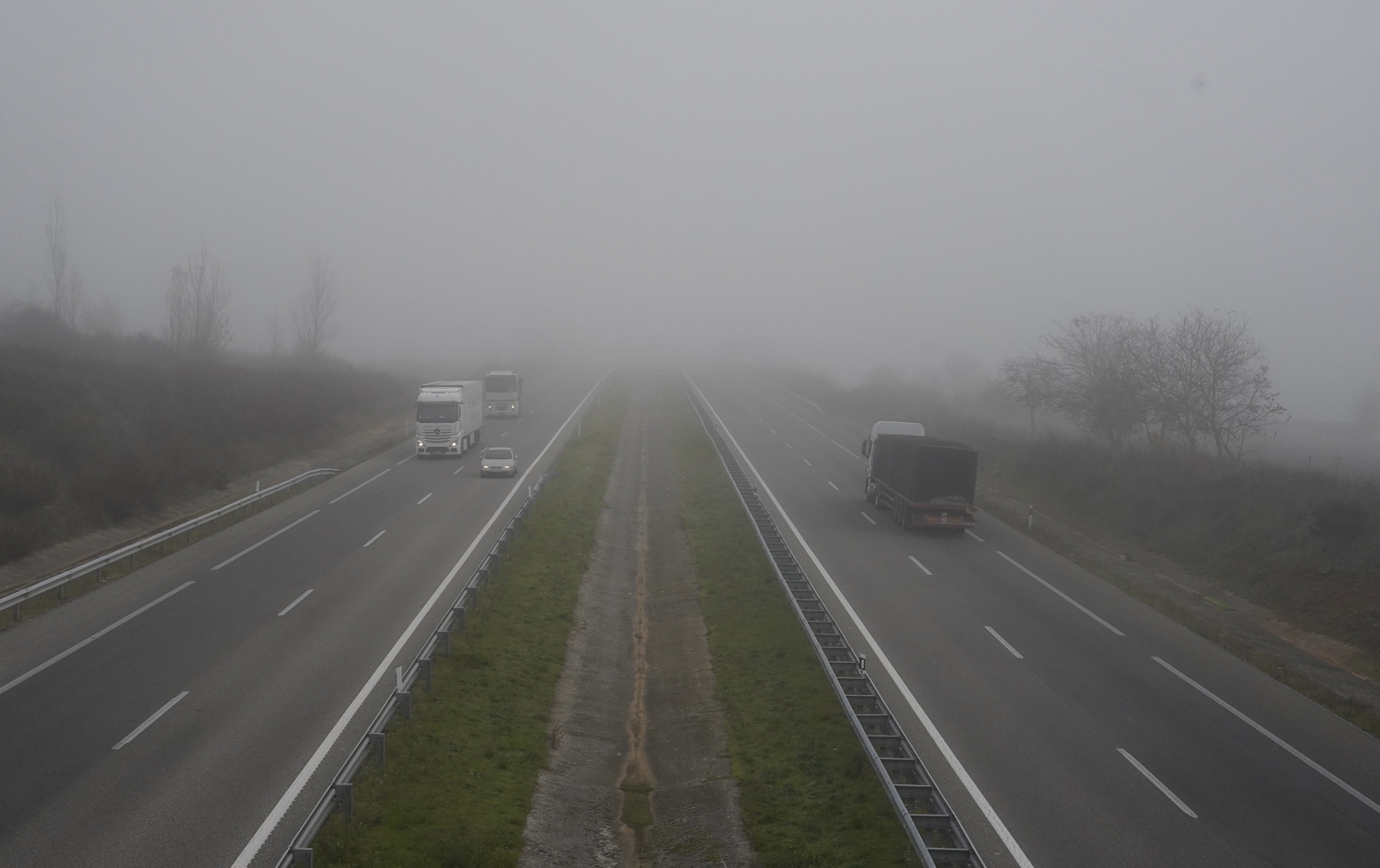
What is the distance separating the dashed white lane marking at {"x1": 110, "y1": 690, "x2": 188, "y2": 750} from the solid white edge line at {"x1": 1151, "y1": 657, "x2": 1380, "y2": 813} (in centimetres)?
1822

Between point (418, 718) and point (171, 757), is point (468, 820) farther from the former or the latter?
point (171, 757)

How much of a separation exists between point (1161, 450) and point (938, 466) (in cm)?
1733

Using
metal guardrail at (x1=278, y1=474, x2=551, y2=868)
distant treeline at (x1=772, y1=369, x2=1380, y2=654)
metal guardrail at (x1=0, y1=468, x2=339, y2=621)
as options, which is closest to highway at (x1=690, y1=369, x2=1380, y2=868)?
distant treeline at (x1=772, y1=369, x2=1380, y2=654)

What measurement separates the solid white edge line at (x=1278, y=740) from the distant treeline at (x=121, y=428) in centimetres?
2982

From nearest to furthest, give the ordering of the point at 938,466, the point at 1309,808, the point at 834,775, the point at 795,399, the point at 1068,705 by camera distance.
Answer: the point at 1309,808 < the point at 834,775 < the point at 1068,705 < the point at 938,466 < the point at 795,399

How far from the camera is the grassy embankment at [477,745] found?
10531 mm

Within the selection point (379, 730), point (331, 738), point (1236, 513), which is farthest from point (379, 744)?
point (1236, 513)

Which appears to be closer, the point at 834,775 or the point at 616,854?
the point at 616,854

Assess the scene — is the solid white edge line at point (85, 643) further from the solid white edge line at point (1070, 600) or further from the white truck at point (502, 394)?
the white truck at point (502, 394)

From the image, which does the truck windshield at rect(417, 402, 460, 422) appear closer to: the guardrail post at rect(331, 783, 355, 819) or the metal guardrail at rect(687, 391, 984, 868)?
the metal guardrail at rect(687, 391, 984, 868)

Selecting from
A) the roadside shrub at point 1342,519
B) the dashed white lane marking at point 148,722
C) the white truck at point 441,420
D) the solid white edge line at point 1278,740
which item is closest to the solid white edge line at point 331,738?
the dashed white lane marking at point 148,722

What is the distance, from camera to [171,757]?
1269cm

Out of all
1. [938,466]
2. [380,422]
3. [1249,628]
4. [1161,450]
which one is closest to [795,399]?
[380,422]

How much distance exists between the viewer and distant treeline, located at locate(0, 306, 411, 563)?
1119 inches
